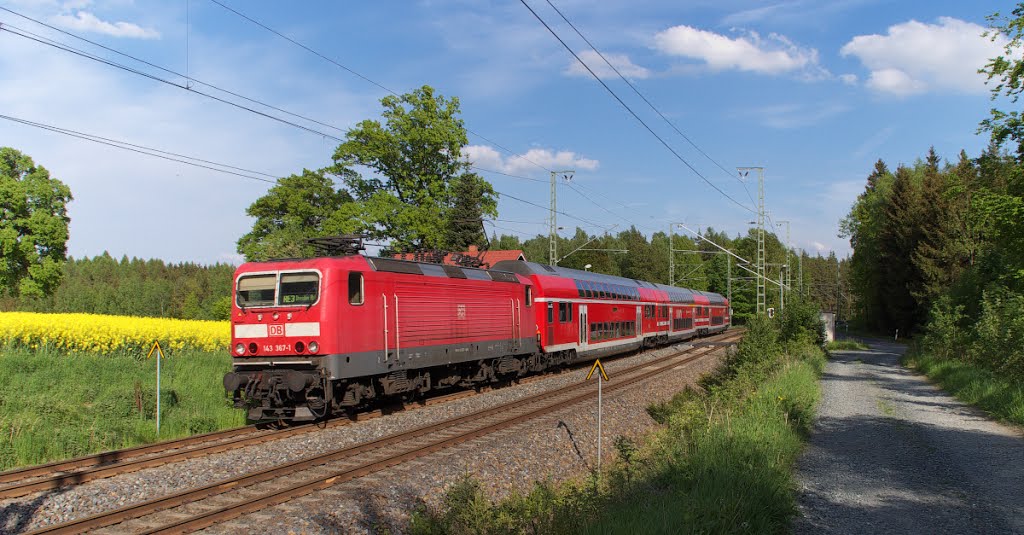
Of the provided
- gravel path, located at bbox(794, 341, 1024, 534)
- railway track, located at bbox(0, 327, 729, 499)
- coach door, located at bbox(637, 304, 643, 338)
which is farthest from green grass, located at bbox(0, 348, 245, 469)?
coach door, located at bbox(637, 304, 643, 338)

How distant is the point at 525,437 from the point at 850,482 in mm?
5457

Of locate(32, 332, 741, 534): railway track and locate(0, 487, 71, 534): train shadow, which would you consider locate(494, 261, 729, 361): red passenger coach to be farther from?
locate(0, 487, 71, 534): train shadow

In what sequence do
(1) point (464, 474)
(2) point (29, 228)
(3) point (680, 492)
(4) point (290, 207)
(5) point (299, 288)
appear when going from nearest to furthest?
1. (3) point (680, 492)
2. (1) point (464, 474)
3. (5) point (299, 288)
4. (2) point (29, 228)
5. (4) point (290, 207)

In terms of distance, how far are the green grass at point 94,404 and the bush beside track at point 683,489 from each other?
6969mm

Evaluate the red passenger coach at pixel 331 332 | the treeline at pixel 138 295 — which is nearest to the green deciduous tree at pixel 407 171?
the red passenger coach at pixel 331 332

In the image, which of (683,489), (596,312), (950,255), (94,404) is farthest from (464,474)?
(950,255)

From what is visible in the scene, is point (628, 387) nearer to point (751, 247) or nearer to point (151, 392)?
point (151, 392)

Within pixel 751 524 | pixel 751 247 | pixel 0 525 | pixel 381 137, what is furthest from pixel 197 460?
pixel 751 247

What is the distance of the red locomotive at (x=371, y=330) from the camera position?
12.4 metres

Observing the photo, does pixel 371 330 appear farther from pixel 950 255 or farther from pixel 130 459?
pixel 950 255

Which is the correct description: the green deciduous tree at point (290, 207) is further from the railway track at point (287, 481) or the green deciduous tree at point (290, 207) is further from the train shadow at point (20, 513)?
the train shadow at point (20, 513)

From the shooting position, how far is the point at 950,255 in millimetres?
47406

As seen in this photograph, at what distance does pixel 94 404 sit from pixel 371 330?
5.52 metres

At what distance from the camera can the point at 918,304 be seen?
49.2 meters
